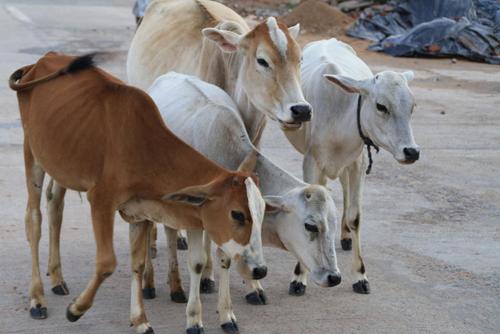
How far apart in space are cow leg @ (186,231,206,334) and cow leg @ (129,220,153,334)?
0.25 meters

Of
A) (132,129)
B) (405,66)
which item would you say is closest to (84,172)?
(132,129)

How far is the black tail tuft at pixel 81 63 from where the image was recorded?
6.42 metres

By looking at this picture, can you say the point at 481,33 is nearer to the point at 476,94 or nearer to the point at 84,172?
the point at 476,94

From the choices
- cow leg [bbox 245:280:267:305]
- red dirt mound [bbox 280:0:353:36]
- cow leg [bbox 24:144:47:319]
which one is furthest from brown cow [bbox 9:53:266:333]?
red dirt mound [bbox 280:0:353:36]

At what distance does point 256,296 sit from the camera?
686 cm

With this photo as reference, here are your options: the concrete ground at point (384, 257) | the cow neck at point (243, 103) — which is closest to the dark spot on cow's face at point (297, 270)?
the concrete ground at point (384, 257)

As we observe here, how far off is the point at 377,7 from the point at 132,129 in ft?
56.8

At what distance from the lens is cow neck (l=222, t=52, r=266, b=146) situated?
710cm

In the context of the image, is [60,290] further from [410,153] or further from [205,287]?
[410,153]

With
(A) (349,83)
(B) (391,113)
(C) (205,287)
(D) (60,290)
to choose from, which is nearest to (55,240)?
(D) (60,290)

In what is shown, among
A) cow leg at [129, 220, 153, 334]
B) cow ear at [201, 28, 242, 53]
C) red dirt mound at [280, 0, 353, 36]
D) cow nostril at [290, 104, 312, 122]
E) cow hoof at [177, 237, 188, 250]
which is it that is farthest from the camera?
red dirt mound at [280, 0, 353, 36]

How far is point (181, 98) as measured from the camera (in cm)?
684

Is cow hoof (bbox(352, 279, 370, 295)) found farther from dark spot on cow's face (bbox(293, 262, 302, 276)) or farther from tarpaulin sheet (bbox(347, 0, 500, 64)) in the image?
tarpaulin sheet (bbox(347, 0, 500, 64))

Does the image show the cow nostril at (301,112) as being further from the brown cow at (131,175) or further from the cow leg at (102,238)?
the cow leg at (102,238)
